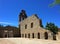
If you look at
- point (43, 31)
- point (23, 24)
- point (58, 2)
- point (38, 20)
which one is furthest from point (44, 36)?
point (58, 2)

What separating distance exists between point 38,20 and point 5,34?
1250cm

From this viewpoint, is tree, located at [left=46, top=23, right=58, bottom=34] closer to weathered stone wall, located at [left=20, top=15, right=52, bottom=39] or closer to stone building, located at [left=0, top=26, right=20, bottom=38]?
stone building, located at [left=0, top=26, right=20, bottom=38]

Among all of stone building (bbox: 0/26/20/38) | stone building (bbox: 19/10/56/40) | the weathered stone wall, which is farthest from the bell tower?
the weathered stone wall

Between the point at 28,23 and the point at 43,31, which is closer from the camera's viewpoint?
the point at 43,31

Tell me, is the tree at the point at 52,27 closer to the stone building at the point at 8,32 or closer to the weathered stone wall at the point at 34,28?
the stone building at the point at 8,32

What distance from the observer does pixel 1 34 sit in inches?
1416

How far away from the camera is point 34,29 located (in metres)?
29.9

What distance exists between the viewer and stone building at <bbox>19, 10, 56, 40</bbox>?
26.4 meters

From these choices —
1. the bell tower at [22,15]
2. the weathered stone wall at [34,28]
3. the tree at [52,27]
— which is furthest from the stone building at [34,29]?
the tree at [52,27]

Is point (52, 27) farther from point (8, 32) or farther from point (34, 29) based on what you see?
point (34, 29)

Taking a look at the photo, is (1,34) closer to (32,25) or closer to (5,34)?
(5,34)

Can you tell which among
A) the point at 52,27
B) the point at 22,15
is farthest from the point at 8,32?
the point at 52,27

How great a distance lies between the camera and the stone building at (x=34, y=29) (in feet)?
86.5

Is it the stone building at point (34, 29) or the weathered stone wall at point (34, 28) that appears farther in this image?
the weathered stone wall at point (34, 28)
